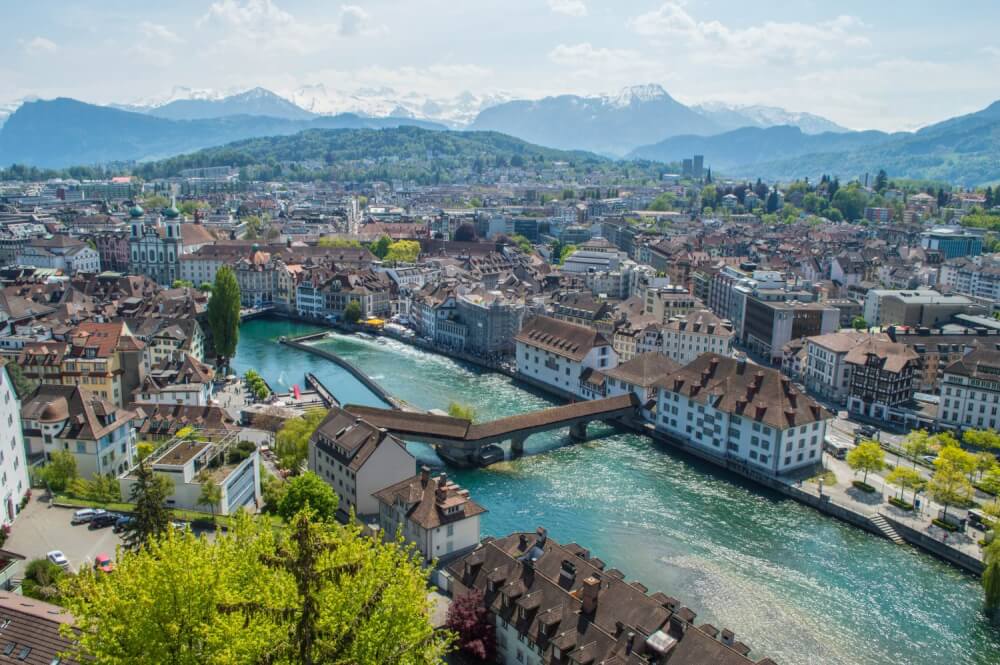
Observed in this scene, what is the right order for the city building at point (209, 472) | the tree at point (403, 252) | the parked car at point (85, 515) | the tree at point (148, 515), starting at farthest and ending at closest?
the tree at point (403, 252), the city building at point (209, 472), the parked car at point (85, 515), the tree at point (148, 515)

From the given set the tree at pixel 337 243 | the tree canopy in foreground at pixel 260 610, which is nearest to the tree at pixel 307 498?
the tree canopy in foreground at pixel 260 610

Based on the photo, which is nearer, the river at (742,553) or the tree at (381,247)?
the river at (742,553)

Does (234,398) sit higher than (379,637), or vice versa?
(379,637)

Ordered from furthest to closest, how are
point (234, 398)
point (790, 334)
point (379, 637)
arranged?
point (790, 334), point (234, 398), point (379, 637)

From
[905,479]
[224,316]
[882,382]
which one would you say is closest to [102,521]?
[224,316]

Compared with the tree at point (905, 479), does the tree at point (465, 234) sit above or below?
above

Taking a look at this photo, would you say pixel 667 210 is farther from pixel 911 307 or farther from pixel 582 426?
pixel 582 426

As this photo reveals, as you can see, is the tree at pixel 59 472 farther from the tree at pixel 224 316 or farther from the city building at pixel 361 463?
the tree at pixel 224 316

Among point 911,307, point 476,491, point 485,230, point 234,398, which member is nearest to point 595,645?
point 476,491
